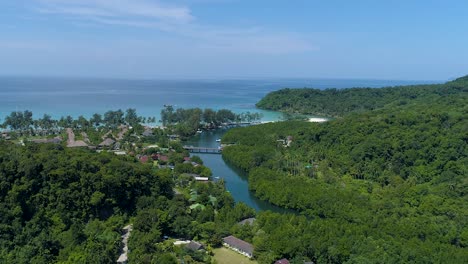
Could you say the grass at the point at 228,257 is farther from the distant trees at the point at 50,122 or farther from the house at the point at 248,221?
the distant trees at the point at 50,122

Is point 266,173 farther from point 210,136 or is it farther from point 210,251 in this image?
point 210,136

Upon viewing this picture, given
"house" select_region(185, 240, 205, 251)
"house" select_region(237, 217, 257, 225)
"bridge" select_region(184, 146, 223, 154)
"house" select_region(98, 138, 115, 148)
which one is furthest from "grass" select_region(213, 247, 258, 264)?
"house" select_region(98, 138, 115, 148)

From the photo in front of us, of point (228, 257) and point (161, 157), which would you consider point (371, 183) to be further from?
point (161, 157)

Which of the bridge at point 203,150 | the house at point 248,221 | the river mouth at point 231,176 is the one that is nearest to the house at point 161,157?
the river mouth at point 231,176

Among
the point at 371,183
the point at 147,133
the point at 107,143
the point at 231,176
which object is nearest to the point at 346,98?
the point at 147,133

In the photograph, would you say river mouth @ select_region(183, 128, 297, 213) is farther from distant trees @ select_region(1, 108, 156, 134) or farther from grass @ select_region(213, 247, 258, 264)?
distant trees @ select_region(1, 108, 156, 134)
